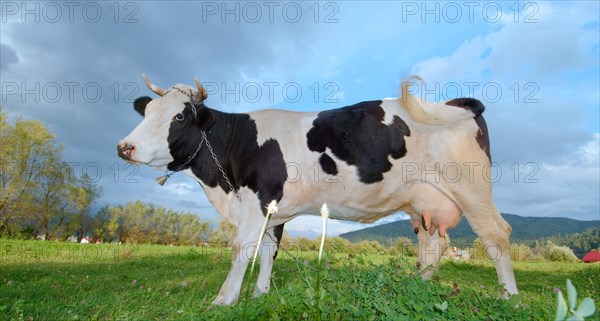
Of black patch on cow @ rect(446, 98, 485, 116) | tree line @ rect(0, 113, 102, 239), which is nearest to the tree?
tree line @ rect(0, 113, 102, 239)

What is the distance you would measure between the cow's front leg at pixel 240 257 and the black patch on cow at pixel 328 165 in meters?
1.11

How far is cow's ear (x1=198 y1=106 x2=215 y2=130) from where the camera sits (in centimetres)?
619

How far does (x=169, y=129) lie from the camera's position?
6051mm

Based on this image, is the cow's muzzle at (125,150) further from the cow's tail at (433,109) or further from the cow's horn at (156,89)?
the cow's tail at (433,109)

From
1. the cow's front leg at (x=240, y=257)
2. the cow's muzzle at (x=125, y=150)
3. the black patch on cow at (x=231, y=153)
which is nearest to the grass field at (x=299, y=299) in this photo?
the cow's front leg at (x=240, y=257)

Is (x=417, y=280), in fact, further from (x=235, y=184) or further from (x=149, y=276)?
(x=149, y=276)

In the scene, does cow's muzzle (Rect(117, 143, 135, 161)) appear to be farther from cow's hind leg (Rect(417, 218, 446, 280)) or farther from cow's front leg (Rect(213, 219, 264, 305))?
cow's hind leg (Rect(417, 218, 446, 280))

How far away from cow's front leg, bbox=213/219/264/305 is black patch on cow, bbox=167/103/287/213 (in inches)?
15.2

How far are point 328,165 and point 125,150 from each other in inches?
Answer: 107

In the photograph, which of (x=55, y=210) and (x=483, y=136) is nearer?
(x=483, y=136)

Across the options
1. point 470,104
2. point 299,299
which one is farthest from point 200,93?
point 470,104

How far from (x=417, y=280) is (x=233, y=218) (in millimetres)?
3052

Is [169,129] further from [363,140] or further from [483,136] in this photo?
[483,136]

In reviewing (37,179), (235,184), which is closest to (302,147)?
(235,184)
